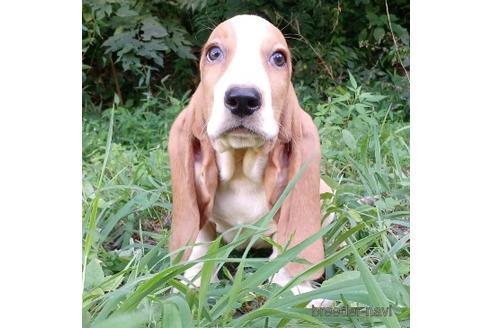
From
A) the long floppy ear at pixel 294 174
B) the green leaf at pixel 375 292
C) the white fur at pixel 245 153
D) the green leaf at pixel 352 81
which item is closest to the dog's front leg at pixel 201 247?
the white fur at pixel 245 153

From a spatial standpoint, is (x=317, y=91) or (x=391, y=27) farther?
(x=317, y=91)

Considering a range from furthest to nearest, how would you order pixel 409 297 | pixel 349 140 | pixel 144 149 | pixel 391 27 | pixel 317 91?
1. pixel 144 149
2. pixel 349 140
3. pixel 317 91
4. pixel 391 27
5. pixel 409 297

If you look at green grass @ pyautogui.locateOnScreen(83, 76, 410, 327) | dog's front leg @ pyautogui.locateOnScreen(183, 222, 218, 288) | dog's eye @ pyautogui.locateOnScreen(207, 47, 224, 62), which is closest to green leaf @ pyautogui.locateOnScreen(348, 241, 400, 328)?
green grass @ pyautogui.locateOnScreen(83, 76, 410, 327)

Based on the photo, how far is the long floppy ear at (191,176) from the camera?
1059 mm

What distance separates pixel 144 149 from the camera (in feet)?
4.96

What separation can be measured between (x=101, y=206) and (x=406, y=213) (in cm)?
47

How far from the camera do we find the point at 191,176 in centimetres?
108

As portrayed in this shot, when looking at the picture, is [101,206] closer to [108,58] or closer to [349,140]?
[108,58]

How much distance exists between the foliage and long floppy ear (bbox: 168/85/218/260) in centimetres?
10

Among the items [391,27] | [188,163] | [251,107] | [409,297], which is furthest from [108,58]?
[409,297]

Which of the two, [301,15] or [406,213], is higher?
[301,15]

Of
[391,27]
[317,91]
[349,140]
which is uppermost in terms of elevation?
[391,27]

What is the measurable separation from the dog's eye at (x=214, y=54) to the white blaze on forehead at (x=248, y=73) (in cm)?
2

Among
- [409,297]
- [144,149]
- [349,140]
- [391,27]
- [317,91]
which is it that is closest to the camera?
[409,297]
